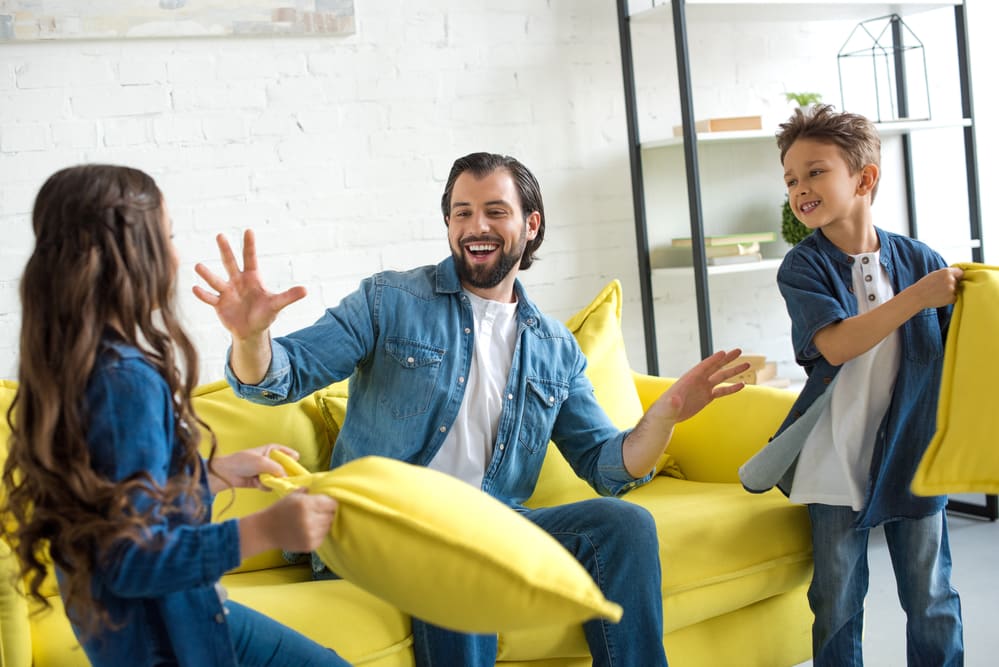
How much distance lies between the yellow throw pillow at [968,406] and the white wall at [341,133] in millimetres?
1684

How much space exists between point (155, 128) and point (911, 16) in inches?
109

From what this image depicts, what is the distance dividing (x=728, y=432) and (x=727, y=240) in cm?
104

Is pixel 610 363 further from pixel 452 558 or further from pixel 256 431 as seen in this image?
pixel 452 558

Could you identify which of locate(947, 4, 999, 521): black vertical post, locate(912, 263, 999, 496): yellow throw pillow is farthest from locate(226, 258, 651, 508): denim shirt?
locate(947, 4, 999, 521): black vertical post

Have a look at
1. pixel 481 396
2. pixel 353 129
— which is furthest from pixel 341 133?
pixel 481 396

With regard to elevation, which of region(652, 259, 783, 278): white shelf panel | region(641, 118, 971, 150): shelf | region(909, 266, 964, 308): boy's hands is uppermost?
region(641, 118, 971, 150): shelf

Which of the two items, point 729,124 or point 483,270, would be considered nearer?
point 483,270

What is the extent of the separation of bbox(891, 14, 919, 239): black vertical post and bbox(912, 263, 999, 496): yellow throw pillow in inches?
87.4

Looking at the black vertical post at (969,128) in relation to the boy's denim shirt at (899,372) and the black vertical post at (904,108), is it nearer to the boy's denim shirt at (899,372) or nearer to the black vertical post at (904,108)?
the black vertical post at (904,108)

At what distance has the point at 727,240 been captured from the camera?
347 cm

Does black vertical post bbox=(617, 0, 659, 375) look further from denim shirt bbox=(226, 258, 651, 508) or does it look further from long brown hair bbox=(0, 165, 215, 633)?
long brown hair bbox=(0, 165, 215, 633)

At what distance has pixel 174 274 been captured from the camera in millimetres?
1376

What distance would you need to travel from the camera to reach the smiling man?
194cm

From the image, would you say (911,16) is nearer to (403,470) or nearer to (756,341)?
(756,341)
